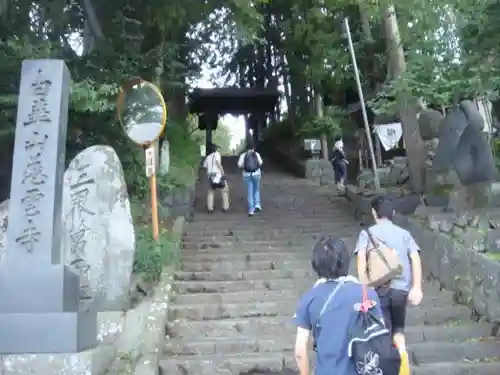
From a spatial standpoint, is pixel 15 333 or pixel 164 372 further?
pixel 164 372

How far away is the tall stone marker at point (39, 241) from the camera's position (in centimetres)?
583

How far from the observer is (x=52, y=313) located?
19.1 feet

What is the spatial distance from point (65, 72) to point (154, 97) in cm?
371

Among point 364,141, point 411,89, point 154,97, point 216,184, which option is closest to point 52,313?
point 154,97

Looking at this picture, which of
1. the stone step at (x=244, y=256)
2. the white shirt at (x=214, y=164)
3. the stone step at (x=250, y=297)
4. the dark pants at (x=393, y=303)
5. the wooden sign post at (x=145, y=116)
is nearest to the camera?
the dark pants at (x=393, y=303)

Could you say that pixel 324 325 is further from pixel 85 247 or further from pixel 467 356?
pixel 85 247

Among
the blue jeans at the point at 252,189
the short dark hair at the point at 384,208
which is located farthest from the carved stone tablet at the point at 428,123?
the short dark hair at the point at 384,208

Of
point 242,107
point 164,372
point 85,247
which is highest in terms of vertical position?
point 242,107

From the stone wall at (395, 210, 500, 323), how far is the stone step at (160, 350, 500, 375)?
1.00 meters

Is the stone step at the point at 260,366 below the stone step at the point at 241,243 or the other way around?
below

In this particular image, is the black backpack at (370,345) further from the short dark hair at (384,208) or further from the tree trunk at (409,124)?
the tree trunk at (409,124)

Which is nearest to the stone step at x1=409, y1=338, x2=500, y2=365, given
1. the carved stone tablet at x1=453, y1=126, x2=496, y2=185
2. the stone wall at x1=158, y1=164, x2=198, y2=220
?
the carved stone tablet at x1=453, y1=126, x2=496, y2=185

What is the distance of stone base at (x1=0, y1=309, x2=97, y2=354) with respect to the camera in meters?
5.81

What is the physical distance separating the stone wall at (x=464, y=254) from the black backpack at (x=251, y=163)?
3861 mm
